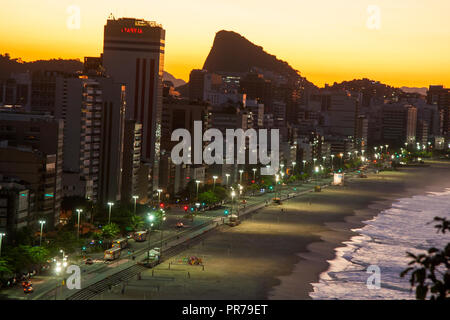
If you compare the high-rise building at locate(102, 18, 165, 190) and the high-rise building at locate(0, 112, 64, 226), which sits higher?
the high-rise building at locate(102, 18, 165, 190)

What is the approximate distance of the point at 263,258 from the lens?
75.4m

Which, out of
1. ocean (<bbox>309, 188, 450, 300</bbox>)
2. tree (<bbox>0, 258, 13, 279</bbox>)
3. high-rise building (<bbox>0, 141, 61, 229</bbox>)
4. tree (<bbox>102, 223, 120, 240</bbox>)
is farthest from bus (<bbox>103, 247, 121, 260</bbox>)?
ocean (<bbox>309, 188, 450, 300</bbox>)

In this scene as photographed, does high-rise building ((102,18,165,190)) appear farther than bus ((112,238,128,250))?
Yes

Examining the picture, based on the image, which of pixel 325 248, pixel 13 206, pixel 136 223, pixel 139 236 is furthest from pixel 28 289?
pixel 325 248

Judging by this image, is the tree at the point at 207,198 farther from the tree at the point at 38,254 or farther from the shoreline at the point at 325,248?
the tree at the point at 38,254

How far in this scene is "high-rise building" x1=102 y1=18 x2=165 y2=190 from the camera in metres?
146

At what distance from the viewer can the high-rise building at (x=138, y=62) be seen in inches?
5738

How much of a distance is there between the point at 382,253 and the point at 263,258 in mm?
14668

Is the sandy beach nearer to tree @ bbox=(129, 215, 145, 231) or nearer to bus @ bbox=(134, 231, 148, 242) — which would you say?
bus @ bbox=(134, 231, 148, 242)

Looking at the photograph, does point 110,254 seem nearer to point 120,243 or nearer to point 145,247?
point 120,243

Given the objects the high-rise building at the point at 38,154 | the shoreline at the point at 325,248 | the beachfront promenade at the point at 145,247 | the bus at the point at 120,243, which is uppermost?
the high-rise building at the point at 38,154

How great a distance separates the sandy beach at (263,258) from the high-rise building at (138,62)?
114 ft

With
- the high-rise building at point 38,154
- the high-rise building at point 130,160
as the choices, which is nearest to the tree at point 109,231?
the high-rise building at point 38,154

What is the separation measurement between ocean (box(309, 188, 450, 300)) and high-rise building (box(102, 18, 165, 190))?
50628 millimetres
